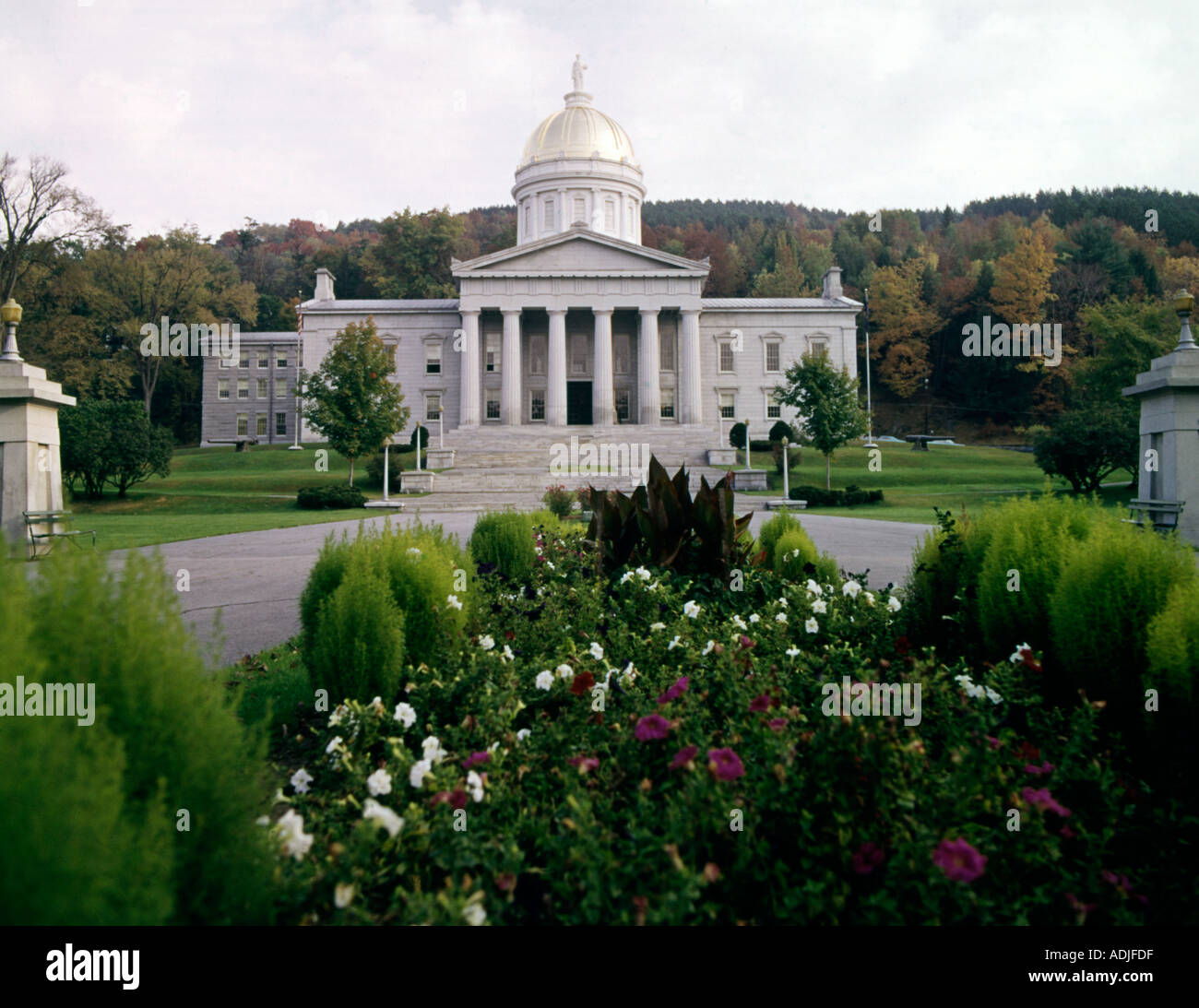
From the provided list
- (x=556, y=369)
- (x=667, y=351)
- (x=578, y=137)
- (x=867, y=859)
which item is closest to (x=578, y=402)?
(x=556, y=369)

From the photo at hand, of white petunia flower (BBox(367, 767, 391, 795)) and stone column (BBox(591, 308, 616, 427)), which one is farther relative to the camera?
stone column (BBox(591, 308, 616, 427))

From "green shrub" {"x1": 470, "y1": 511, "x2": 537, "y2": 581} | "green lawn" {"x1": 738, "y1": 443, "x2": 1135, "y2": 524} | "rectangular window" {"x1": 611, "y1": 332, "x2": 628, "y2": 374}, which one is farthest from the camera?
"rectangular window" {"x1": 611, "y1": 332, "x2": 628, "y2": 374}

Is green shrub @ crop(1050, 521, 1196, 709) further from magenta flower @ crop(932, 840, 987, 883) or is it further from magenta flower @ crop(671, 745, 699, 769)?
magenta flower @ crop(671, 745, 699, 769)

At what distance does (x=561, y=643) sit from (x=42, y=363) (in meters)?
56.0

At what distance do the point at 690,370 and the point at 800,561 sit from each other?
147 ft

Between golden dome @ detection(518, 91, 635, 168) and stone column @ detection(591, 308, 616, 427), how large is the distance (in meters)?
17.4

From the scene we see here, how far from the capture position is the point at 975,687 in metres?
3.82

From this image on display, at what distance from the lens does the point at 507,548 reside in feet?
26.6

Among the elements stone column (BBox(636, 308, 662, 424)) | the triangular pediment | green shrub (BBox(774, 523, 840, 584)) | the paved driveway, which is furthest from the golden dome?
green shrub (BBox(774, 523, 840, 584))

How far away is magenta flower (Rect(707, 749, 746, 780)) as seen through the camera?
8.36ft

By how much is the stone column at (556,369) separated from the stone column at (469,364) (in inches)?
194

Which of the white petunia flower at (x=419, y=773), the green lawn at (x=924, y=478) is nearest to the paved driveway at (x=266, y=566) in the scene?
the white petunia flower at (x=419, y=773)

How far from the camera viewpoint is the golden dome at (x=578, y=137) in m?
59.3
